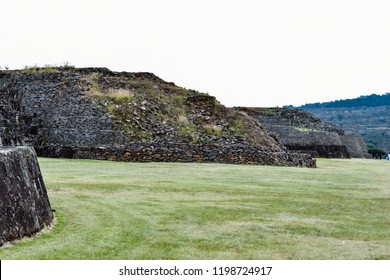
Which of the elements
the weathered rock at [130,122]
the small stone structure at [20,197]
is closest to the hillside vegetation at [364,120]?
the weathered rock at [130,122]

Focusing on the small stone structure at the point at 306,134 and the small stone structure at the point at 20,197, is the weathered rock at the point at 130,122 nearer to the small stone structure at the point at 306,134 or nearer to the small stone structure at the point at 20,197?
the small stone structure at the point at 306,134

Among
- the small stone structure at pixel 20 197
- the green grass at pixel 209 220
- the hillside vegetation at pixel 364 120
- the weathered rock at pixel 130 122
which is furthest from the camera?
the hillside vegetation at pixel 364 120

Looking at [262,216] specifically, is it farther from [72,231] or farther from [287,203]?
[72,231]

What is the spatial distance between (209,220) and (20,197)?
4.15 metres

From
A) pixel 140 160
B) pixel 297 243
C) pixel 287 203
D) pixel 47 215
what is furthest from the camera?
pixel 140 160

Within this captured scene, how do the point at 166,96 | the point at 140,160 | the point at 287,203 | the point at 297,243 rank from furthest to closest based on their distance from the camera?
the point at 166,96 < the point at 140,160 < the point at 287,203 < the point at 297,243

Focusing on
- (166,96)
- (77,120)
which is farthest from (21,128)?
(166,96)

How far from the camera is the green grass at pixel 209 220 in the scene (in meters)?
9.81

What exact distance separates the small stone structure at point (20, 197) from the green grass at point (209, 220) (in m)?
0.24

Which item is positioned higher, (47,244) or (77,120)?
(77,120)

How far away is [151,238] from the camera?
1081 cm

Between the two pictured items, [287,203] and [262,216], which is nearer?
[262,216]

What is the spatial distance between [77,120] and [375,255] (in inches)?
1208

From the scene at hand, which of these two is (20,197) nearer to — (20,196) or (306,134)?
(20,196)
